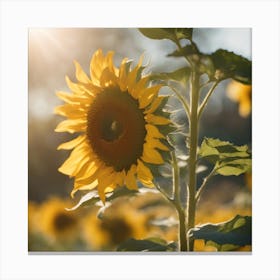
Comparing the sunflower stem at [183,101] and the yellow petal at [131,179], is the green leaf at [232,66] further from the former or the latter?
the yellow petal at [131,179]

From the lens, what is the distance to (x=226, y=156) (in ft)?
6.93

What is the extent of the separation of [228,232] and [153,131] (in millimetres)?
537

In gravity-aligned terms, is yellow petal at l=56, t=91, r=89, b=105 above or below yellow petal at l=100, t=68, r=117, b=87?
below

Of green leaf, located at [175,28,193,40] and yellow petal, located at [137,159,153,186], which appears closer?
yellow petal, located at [137,159,153,186]

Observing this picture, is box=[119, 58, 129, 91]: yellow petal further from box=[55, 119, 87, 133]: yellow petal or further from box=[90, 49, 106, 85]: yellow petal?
box=[55, 119, 87, 133]: yellow petal

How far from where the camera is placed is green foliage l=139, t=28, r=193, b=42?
2.19 metres

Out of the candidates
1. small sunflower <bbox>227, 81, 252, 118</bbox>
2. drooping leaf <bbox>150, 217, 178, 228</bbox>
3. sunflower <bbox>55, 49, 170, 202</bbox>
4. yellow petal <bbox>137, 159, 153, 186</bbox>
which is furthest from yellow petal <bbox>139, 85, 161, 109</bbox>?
drooping leaf <bbox>150, 217, 178, 228</bbox>

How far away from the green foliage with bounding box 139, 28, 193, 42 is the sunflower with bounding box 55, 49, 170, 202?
0.18m

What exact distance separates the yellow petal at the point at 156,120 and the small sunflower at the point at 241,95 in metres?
0.34

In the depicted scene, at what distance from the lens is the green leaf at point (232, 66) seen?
7.01ft
